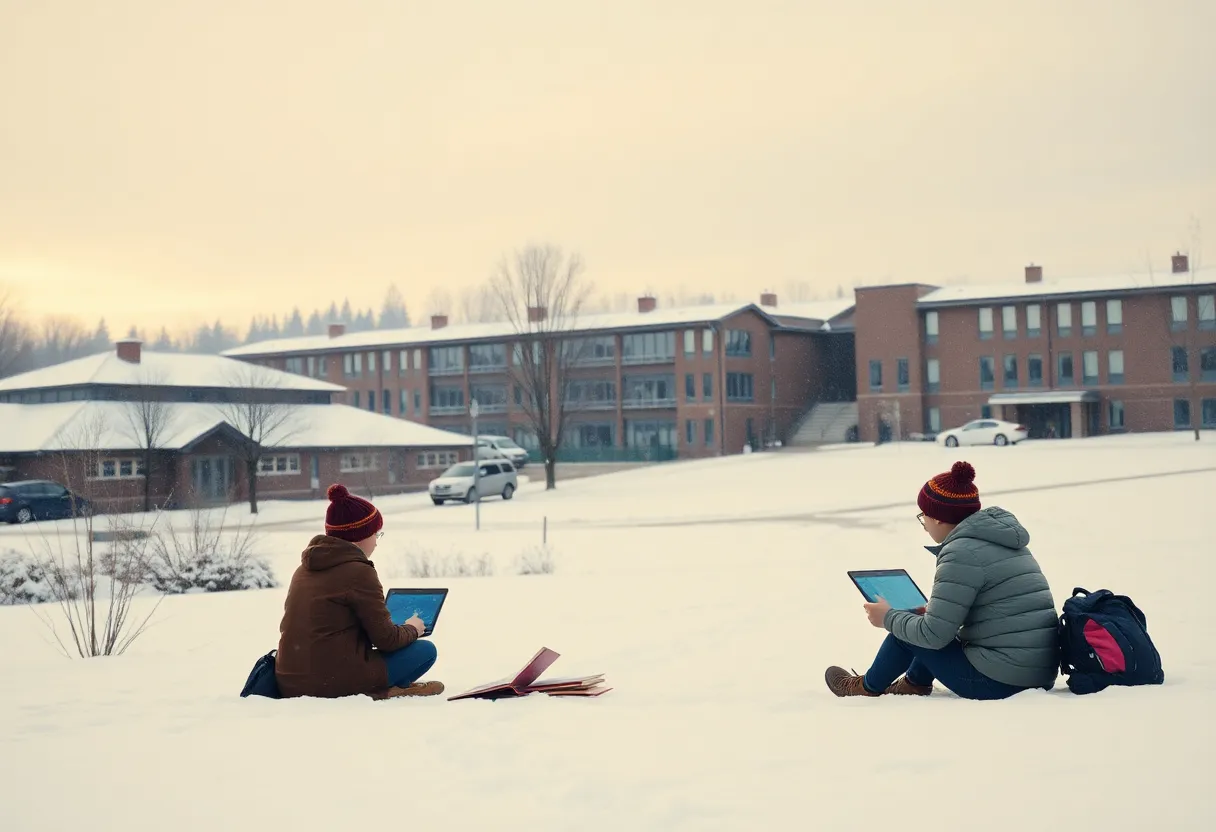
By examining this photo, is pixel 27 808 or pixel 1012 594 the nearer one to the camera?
pixel 27 808

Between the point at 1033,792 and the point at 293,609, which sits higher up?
the point at 293,609

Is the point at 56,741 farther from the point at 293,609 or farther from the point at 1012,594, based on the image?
the point at 1012,594

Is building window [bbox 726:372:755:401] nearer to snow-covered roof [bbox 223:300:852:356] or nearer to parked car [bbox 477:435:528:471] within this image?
snow-covered roof [bbox 223:300:852:356]

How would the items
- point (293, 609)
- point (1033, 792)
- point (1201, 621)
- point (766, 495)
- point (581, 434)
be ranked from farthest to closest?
point (581, 434) < point (766, 495) < point (1201, 621) < point (293, 609) < point (1033, 792)

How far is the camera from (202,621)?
14773mm

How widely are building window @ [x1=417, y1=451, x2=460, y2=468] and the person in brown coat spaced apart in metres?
55.0

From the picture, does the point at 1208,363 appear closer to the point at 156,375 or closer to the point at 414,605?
the point at 156,375

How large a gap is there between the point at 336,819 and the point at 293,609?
239cm

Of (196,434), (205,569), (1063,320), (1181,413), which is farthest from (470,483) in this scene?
(1181,413)

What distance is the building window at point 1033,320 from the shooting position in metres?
72.2

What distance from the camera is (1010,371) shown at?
2876 inches

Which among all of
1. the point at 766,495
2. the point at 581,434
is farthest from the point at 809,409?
the point at 766,495

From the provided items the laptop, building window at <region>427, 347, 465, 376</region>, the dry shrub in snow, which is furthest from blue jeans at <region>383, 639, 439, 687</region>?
building window at <region>427, 347, 465, 376</region>

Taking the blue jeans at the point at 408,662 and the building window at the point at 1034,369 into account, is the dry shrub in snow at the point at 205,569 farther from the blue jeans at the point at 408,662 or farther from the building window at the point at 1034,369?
the building window at the point at 1034,369
